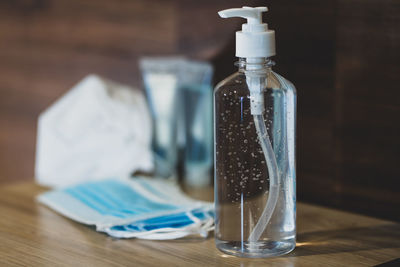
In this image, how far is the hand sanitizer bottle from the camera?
27.6 inches

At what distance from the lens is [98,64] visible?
123 cm

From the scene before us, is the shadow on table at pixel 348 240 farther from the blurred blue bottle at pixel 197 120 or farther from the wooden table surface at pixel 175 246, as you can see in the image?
the blurred blue bottle at pixel 197 120

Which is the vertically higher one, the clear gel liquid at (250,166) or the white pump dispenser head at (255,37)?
the white pump dispenser head at (255,37)

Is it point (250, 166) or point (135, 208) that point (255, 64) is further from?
point (135, 208)

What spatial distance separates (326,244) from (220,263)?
129 millimetres

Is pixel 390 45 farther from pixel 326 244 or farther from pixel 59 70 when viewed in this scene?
pixel 59 70

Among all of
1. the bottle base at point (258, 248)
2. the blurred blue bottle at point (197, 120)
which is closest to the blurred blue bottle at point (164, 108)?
the blurred blue bottle at point (197, 120)

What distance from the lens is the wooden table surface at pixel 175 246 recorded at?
→ 69cm

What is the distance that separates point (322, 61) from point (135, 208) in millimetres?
308

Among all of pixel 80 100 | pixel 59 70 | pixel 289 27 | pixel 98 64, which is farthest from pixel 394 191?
pixel 59 70

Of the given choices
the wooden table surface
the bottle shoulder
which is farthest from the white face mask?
the bottle shoulder

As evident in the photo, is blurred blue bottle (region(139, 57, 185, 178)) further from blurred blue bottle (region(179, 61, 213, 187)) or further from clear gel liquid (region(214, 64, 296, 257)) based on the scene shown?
clear gel liquid (region(214, 64, 296, 257))

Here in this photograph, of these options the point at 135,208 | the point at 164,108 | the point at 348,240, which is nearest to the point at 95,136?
the point at 164,108

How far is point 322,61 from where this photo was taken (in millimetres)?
896
